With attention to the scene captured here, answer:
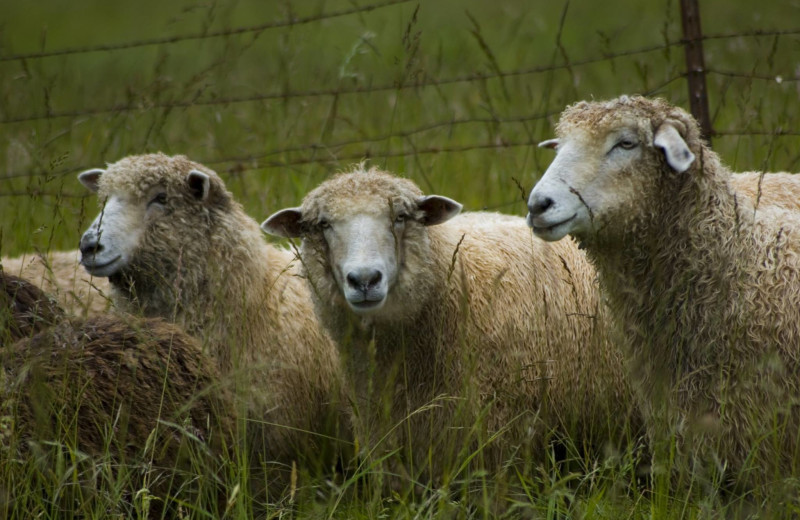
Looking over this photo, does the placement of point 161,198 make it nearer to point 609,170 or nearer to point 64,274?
point 64,274

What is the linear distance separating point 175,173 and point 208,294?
1.78 ft

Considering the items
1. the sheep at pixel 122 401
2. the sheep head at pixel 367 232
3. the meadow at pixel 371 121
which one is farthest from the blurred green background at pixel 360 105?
the sheep head at pixel 367 232

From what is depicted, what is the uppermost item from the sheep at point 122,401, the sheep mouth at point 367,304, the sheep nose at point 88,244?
the sheep nose at point 88,244

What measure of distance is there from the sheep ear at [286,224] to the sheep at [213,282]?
0.56 ft

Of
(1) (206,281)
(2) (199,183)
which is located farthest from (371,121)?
(1) (206,281)

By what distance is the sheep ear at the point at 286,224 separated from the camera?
3965 millimetres

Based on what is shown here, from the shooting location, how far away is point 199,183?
4355 millimetres

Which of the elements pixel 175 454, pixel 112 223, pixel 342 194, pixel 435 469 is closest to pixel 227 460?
pixel 175 454

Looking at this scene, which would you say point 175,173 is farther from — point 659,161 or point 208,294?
point 659,161

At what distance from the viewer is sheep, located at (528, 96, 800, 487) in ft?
10.2

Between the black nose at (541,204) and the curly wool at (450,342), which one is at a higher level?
the black nose at (541,204)

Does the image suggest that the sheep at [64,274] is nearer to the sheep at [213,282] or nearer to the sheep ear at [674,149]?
the sheep at [213,282]

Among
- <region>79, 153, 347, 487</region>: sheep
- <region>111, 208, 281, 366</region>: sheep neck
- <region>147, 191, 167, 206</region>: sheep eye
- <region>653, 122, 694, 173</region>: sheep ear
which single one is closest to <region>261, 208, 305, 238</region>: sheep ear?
<region>79, 153, 347, 487</region>: sheep

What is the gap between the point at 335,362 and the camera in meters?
4.19
